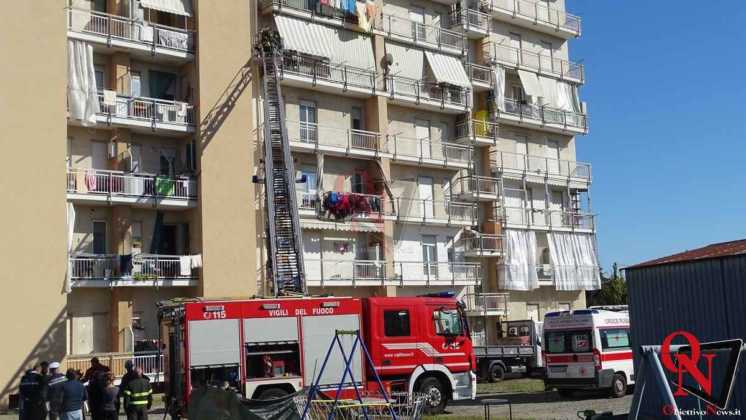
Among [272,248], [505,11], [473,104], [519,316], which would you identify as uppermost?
[505,11]

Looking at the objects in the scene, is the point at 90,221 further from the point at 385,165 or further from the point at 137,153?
the point at 385,165

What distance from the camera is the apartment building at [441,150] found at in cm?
3744

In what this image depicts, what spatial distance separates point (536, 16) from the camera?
48.2 meters

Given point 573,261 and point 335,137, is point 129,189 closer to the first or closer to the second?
point 335,137

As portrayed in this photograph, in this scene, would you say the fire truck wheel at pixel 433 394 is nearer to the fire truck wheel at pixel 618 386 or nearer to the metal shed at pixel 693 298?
the metal shed at pixel 693 298

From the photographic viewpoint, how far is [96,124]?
102ft

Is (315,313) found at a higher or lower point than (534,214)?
lower

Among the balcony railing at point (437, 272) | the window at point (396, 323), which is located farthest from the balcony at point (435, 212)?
the window at point (396, 323)

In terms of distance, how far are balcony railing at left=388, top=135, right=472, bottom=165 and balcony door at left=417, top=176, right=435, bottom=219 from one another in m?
1.22

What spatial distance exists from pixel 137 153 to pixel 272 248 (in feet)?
24.3

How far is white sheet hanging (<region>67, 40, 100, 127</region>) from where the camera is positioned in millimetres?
30578

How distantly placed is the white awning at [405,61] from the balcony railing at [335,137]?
3.43 metres

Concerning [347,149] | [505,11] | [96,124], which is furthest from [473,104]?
[96,124]

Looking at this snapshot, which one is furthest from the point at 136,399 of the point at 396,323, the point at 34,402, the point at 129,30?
the point at 129,30
